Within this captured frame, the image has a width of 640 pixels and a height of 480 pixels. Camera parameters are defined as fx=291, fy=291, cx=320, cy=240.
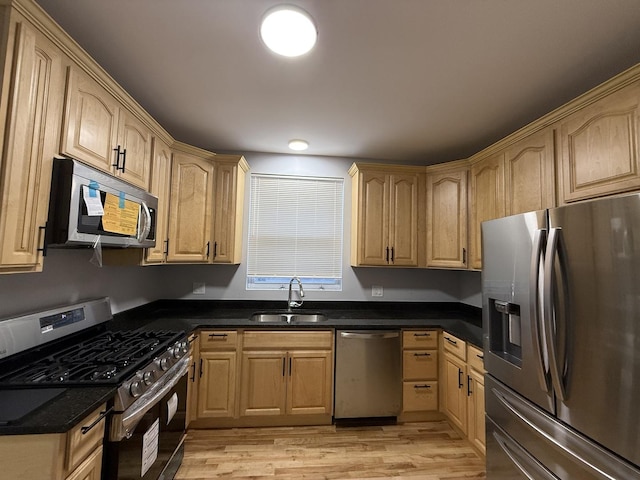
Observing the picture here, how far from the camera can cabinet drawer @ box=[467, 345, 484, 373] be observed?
2.07 meters

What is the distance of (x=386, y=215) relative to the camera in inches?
117

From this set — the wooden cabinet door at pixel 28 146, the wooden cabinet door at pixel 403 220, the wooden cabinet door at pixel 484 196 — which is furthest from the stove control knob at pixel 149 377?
the wooden cabinet door at pixel 484 196

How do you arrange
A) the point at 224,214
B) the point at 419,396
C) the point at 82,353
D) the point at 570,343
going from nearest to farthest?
the point at 570,343
the point at 82,353
the point at 419,396
the point at 224,214

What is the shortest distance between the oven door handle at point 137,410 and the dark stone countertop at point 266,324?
139 mm

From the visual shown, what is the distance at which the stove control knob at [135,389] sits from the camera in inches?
52.2

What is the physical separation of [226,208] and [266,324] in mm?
1154

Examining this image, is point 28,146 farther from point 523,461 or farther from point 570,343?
point 523,461

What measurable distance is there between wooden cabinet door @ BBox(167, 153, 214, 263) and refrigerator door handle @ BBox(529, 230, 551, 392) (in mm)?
2446

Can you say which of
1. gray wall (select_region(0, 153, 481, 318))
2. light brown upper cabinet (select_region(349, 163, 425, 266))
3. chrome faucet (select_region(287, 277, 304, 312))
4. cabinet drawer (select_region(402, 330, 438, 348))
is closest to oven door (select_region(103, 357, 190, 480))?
gray wall (select_region(0, 153, 481, 318))

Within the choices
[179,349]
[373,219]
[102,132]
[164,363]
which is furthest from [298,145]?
[164,363]

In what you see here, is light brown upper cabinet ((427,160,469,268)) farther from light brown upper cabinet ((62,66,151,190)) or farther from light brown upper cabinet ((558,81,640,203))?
light brown upper cabinet ((62,66,151,190))

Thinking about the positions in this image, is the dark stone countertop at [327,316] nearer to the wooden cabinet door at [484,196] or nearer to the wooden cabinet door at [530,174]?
the wooden cabinet door at [484,196]

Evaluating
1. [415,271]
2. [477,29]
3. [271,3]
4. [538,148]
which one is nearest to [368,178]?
[415,271]

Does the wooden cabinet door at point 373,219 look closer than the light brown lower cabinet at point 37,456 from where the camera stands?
No
